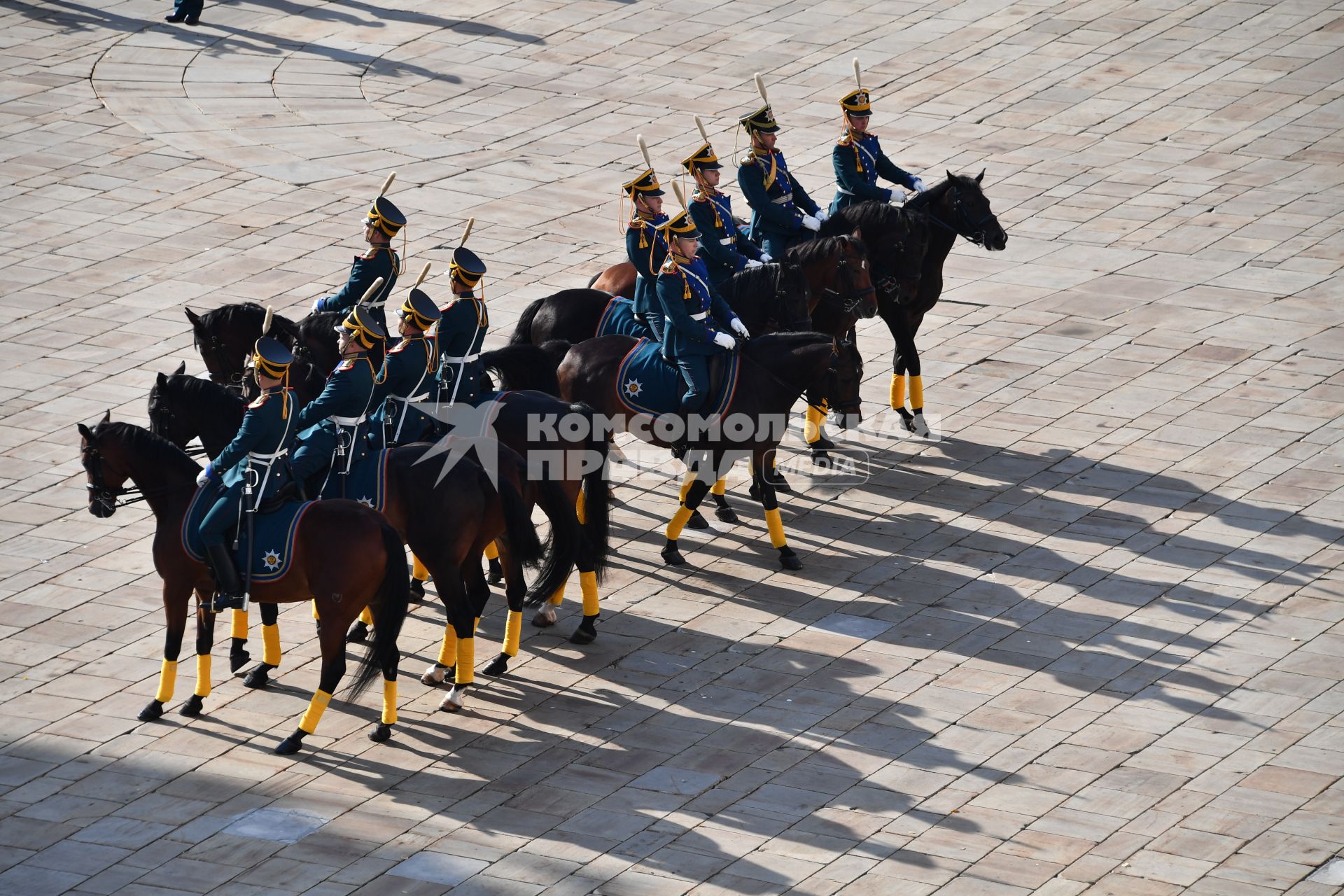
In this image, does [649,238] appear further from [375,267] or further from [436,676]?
[436,676]

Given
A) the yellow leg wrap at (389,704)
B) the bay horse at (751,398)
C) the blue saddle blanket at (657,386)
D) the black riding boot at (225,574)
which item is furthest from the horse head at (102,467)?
the blue saddle blanket at (657,386)

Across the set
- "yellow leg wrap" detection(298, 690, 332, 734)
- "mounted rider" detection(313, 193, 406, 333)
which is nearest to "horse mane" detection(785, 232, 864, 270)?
"mounted rider" detection(313, 193, 406, 333)

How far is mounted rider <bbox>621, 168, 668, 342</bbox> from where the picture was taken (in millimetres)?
14297

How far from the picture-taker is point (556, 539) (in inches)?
504

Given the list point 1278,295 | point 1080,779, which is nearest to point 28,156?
point 1278,295

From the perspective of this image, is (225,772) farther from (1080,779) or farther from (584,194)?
(584,194)

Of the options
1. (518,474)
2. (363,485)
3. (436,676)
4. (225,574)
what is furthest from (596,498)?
(225,574)

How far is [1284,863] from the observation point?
10352 millimetres

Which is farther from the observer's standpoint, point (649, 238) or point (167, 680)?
point (649, 238)

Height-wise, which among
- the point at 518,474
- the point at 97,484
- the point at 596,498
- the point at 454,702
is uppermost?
the point at 97,484

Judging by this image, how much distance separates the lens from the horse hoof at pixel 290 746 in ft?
38.2

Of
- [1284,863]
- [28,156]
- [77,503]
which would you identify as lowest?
[1284,863]

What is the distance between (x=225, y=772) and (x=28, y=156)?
43.8ft

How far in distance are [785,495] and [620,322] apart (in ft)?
6.83
